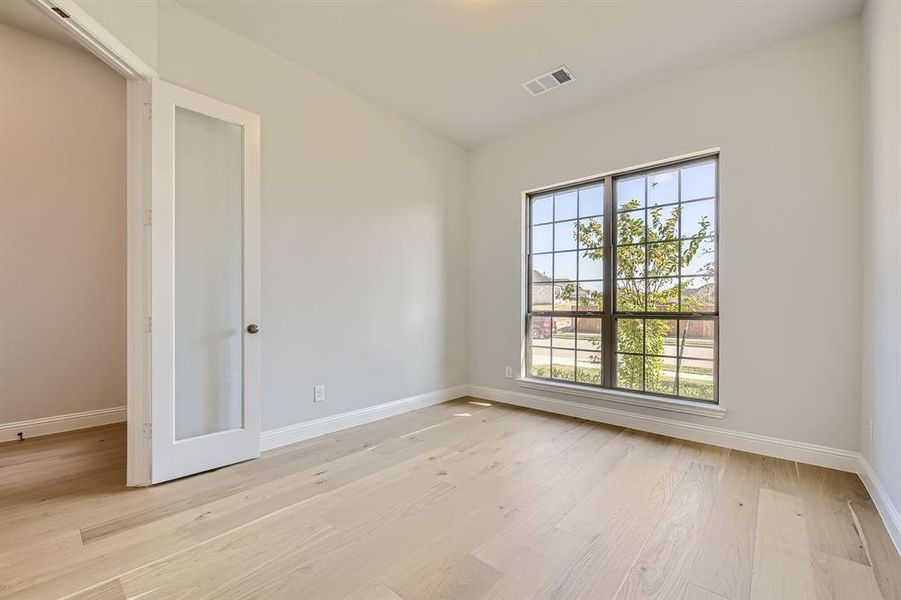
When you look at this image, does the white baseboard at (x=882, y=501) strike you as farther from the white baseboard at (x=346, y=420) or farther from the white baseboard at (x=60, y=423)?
the white baseboard at (x=60, y=423)

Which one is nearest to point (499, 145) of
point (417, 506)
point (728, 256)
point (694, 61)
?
point (694, 61)

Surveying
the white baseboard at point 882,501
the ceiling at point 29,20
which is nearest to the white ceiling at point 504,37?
the ceiling at point 29,20

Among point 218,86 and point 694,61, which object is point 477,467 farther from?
point 694,61

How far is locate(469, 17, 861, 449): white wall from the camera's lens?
8.07ft

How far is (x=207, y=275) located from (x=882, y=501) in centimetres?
403

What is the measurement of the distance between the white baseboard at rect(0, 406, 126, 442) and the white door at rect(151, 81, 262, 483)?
5.62ft

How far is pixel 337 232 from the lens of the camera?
10.6ft

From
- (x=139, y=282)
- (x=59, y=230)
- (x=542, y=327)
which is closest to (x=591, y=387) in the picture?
(x=542, y=327)

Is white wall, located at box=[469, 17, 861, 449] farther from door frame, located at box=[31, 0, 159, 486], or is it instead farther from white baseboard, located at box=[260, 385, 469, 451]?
door frame, located at box=[31, 0, 159, 486]

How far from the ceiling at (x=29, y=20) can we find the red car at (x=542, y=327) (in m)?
4.45

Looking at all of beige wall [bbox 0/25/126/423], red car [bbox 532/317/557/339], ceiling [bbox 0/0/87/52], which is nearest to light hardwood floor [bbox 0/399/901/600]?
beige wall [bbox 0/25/126/423]

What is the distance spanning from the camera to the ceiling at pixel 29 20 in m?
2.76

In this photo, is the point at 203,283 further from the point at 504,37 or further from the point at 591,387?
the point at 591,387

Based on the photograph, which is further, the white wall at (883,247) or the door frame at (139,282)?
the door frame at (139,282)
